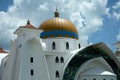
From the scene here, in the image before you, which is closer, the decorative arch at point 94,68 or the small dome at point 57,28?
the decorative arch at point 94,68

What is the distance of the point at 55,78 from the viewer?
1336 inches

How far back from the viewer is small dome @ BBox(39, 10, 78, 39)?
37281 mm

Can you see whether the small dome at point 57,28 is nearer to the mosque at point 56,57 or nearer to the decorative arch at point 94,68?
the mosque at point 56,57

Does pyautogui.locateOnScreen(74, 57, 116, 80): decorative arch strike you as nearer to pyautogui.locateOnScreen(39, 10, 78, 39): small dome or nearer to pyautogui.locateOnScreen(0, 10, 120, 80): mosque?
pyautogui.locateOnScreen(0, 10, 120, 80): mosque

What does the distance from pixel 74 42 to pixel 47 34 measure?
4.16 meters

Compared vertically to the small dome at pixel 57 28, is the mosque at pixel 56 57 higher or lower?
lower

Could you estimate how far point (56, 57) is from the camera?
34.8 m

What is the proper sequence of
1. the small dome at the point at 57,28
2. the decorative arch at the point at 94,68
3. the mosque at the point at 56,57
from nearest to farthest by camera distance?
the mosque at the point at 56,57
the decorative arch at the point at 94,68
the small dome at the point at 57,28

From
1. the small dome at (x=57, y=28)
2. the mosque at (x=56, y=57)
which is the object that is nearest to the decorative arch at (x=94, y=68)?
the mosque at (x=56, y=57)

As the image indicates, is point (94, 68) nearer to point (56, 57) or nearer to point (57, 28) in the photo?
point (56, 57)

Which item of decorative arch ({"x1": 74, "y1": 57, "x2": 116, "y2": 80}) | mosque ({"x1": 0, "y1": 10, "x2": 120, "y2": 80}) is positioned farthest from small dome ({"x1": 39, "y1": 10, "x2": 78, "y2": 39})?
decorative arch ({"x1": 74, "y1": 57, "x2": 116, "y2": 80})

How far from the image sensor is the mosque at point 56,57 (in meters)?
31.4

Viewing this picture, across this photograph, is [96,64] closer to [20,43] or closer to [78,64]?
[78,64]

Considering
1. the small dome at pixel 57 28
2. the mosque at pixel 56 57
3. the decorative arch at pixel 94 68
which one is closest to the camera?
the mosque at pixel 56 57
